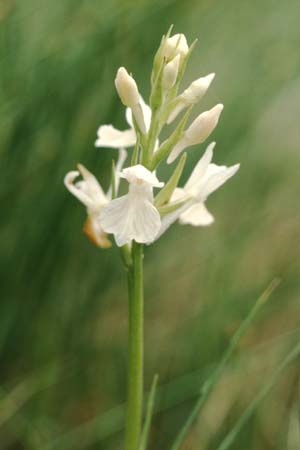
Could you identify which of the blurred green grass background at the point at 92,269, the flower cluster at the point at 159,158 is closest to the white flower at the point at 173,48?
the flower cluster at the point at 159,158

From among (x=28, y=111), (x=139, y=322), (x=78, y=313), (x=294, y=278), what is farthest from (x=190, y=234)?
(x=139, y=322)

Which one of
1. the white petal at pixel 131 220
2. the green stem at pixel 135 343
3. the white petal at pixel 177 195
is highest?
the white petal at pixel 177 195

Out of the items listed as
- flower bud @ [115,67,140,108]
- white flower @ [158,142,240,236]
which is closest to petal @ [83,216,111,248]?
white flower @ [158,142,240,236]

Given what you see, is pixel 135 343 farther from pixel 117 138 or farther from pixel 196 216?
pixel 117 138

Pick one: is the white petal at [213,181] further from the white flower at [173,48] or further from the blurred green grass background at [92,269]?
the blurred green grass background at [92,269]

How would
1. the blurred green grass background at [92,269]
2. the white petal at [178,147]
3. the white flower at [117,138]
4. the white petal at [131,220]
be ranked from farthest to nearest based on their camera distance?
the blurred green grass background at [92,269] < the white flower at [117,138] < the white petal at [178,147] < the white petal at [131,220]

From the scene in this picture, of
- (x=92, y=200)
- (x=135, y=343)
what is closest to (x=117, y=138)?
(x=92, y=200)
